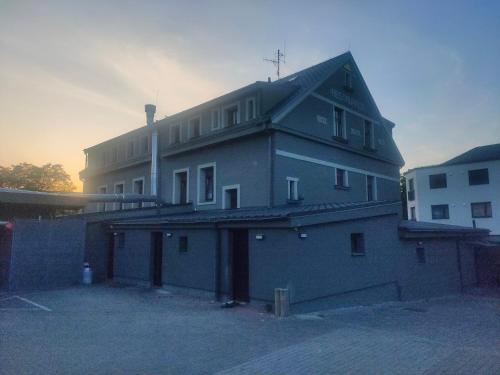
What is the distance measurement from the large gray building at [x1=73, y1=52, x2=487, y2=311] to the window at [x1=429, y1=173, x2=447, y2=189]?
15.2 m

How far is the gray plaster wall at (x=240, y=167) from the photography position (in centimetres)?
1702

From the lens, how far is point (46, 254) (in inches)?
653

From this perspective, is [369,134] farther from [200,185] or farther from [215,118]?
[200,185]

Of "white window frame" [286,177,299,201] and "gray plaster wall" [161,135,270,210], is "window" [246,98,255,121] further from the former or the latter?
"white window frame" [286,177,299,201]

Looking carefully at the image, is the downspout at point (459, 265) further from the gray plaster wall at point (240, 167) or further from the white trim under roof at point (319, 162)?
the gray plaster wall at point (240, 167)

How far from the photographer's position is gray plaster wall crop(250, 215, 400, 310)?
36.7ft

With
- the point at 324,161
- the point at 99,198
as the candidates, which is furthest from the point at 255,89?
the point at 99,198

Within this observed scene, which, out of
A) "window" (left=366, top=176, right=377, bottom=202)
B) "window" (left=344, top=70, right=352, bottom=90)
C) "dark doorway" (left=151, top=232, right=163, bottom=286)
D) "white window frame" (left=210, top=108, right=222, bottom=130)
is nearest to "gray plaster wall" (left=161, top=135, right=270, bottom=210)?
"white window frame" (left=210, top=108, right=222, bottom=130)

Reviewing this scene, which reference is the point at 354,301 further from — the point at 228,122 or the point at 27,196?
the point at 27,196

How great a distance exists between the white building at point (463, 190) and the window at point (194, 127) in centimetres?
2671

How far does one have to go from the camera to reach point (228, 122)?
19.4 m

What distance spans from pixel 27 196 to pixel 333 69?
17174mm

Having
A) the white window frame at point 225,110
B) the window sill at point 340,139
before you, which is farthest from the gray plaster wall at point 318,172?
the white window frame at point 225,110

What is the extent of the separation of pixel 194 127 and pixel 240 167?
5075mm
